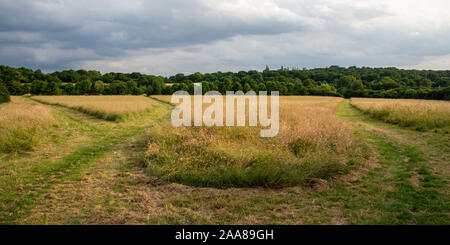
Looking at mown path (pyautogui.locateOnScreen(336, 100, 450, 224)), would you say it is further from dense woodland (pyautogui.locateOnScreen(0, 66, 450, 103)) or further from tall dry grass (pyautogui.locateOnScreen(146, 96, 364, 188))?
dense woodland (pyautogui.locateOnScreen(0, 66, 450, 103))

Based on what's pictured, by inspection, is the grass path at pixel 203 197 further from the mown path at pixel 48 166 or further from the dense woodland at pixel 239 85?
the dense woodland at pixel 239 85

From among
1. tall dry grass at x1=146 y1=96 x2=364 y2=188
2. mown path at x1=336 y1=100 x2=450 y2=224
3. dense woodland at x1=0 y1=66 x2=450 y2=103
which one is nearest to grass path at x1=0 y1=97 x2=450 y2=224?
mown path at x1=336 y1=100 x2=450 y2=224

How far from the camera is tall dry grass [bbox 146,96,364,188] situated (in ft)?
20.2

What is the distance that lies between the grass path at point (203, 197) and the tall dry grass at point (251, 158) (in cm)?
33

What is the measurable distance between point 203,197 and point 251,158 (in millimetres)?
1999

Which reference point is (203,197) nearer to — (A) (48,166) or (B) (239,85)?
(A) (48,166)

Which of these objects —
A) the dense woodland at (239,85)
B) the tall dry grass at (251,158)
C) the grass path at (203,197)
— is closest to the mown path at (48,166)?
the grass path at (203,197)

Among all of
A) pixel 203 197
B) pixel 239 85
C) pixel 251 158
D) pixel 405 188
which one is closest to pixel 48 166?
pixel 203 197

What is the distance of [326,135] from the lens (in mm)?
9156

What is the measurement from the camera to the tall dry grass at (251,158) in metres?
6.16

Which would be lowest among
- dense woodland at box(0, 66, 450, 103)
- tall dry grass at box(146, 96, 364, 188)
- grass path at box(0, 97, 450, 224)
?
grass path at box(0, 97, 450, 224)

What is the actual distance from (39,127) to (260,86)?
68.8 meters

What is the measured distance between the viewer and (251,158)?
6.90 metres

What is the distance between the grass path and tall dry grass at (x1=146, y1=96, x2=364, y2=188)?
1.08 feet
